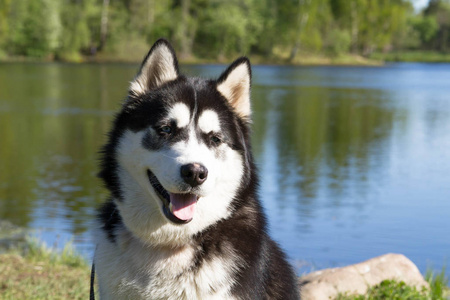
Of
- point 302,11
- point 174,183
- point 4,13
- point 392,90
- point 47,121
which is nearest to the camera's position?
point 174,183

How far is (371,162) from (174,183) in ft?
47.7

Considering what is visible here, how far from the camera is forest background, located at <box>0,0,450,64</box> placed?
74175 millimetres

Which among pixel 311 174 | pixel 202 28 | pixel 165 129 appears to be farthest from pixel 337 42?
pixel 165 129

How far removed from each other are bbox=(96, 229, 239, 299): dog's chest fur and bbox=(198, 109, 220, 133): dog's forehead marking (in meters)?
0.81

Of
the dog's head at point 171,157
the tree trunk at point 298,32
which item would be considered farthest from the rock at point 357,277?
the tree trunk at point 298,32

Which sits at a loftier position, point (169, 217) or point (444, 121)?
point (169, 217)

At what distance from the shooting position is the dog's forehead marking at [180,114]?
164 inches

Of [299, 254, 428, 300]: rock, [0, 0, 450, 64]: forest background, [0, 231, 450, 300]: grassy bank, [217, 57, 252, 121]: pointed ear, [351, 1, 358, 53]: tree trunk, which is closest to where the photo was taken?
[217, 57, 252, 121]: pointed ear

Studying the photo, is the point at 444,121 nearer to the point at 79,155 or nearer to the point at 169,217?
the point at 79,155

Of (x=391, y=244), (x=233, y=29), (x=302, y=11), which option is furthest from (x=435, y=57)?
(x=391, y=244)

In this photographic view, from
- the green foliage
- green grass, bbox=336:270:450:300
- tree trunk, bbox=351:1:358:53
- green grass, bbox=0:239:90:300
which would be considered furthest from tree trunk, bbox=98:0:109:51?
green grass, bbox=336:270:450:300

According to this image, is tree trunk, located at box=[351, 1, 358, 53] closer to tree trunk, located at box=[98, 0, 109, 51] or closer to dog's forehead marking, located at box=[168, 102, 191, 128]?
tree trunk, located at box=[98, 0, 109, 51]

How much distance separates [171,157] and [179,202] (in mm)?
323

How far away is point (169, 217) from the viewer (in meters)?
4.01
